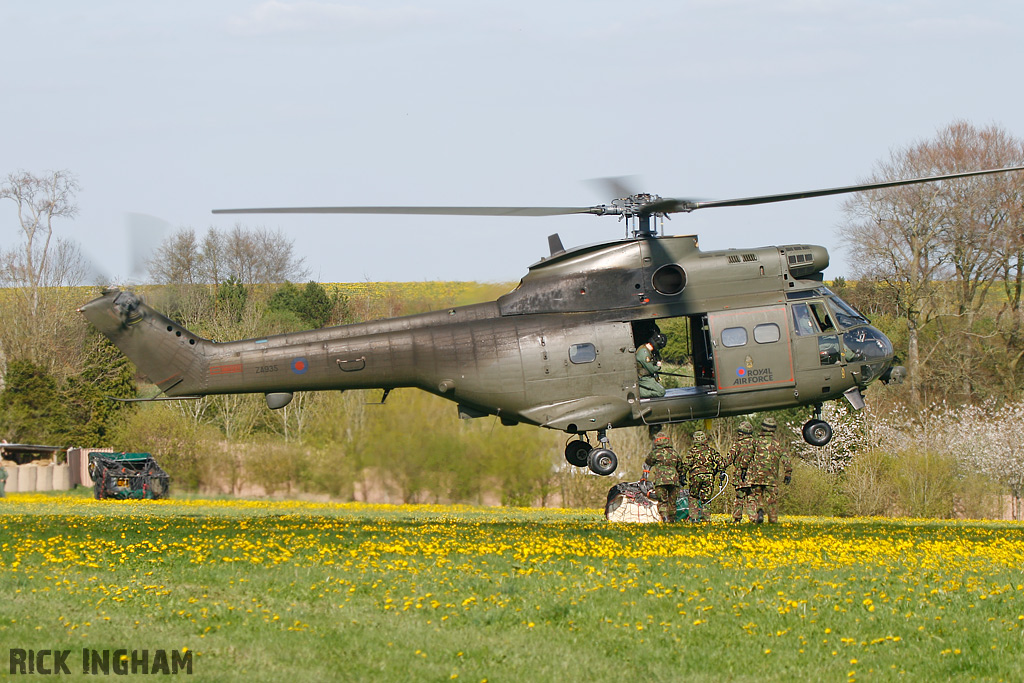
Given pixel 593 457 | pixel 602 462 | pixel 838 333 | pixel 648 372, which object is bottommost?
pixel 602 462

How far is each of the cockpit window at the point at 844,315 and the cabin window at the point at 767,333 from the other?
55.7 inches

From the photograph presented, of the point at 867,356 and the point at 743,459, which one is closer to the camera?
the point at 743,459

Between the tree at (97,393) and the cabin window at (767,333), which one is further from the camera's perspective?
the tree at (97,393)

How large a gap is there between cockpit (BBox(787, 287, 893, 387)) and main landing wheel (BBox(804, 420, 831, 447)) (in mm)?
1108

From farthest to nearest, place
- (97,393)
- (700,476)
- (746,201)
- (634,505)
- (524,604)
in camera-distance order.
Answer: (97,393)
(634,505)
(700,476)
(746,201)
(524,604)

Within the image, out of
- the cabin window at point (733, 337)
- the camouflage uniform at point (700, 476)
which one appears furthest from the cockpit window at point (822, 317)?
the camouflage uniform at point (700, 476)

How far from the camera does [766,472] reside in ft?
67.0

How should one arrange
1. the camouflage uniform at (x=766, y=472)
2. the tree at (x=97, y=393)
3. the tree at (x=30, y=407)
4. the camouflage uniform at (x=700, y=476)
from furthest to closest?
the tree at (x=97, y=393)
the tree at (x=30, y=407)
the camouflage uniform at (x=700, y=476)
the camouflage uniform at (x=766, y=472)

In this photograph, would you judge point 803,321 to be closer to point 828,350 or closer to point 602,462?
point 828,350

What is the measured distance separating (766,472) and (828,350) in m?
2.62

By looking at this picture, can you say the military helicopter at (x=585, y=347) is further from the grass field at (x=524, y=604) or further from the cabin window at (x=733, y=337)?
the grass field at (x=524, y=604)

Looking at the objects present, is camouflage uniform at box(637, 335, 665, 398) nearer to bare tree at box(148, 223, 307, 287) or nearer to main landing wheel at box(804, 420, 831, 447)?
main landing wheel at box(804, 420, 831, 447)

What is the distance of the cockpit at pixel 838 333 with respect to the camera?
20.5 m

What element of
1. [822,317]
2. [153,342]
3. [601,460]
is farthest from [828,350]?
[153,342]
